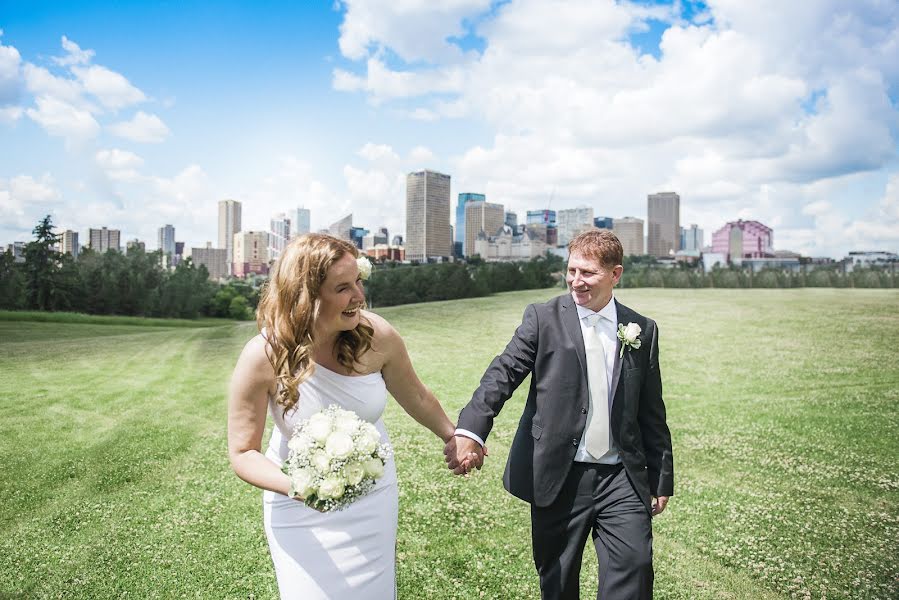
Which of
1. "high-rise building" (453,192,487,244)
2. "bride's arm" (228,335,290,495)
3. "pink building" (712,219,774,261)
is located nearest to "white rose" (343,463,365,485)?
"bride's arm" (228,335,290,495)

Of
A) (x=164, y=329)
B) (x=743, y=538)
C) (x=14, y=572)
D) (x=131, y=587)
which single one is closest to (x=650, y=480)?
(x=743, y=538)

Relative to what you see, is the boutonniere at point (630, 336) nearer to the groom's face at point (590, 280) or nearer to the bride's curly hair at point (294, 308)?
the groom's face at point (590, 280)

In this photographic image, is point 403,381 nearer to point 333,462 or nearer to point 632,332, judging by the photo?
point 333,462

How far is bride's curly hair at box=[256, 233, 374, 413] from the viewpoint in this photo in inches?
116

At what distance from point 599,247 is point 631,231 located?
54243 mm

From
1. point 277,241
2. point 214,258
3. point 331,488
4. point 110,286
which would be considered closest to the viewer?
point 331,488

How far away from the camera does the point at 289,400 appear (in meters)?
2.97

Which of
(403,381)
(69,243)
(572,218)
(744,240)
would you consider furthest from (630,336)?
(572,218)

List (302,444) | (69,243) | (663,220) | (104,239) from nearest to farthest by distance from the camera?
(302,444) → (69,243) → (104,239) → (663,220)

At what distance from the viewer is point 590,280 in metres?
3.88

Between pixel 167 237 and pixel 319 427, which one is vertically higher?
pixel 167 237

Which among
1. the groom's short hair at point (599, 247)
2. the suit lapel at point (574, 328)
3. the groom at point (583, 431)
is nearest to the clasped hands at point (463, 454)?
the groom at point (583, 431)

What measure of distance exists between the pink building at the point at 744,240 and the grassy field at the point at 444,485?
63.6 ft

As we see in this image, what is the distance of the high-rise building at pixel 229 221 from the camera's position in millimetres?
38750
